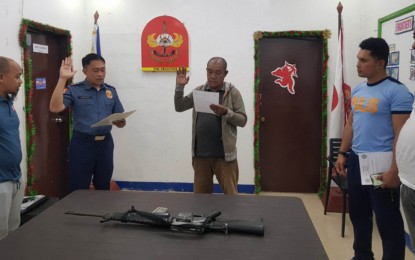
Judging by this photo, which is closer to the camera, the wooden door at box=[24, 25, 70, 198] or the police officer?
the police officer

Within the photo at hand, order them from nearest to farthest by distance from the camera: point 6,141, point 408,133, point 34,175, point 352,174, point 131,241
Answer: point 131,241 < point 408,133 < point 6,141 < point 352,174 < point 34,175

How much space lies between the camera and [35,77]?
371 centimetres

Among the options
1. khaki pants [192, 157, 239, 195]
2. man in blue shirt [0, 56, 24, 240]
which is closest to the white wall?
khaki pants [192, 157, 239, 195]

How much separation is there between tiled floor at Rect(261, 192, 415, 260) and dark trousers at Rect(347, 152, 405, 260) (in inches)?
14.2

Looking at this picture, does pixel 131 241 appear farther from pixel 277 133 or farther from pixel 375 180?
pixel 277 133

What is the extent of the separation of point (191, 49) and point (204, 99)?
211cm

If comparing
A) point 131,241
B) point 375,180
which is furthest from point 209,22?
point 131,241

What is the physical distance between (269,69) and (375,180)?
2.49m

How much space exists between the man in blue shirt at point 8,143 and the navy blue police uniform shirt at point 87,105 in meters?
0.79

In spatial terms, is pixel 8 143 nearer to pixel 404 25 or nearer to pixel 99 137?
pixel 99 137

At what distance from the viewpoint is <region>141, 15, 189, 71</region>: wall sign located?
447 centimetres

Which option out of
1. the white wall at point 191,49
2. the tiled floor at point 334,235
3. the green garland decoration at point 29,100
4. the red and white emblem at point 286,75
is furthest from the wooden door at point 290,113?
the green garland decoration at point 29,100

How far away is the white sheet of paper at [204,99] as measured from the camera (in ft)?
8.21

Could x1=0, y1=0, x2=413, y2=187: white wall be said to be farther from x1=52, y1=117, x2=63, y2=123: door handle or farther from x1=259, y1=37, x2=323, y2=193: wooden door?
x1=52, y1=117, x2=63, y2=123: door handle
